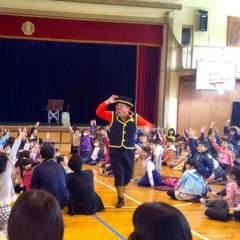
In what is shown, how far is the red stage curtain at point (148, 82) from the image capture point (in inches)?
633

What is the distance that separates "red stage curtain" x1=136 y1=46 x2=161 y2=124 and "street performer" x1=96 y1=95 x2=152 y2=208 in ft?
31.0

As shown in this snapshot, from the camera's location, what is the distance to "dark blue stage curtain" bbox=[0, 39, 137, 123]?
56.6 ft

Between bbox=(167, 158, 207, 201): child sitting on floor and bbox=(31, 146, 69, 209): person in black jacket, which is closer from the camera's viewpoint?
bbox=(31, 146, 69, 209): person in black jacket

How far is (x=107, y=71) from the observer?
1778 centimetres

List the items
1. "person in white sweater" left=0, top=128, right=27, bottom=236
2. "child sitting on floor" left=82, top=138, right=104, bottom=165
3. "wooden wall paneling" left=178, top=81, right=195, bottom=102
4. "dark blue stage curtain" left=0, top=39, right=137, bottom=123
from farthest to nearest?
"dark blue stage curtain" left=0, top=39, right=137, bottom=123 < "wooden wall paneling" left=178, top=81, right=195, bottom=102 < "child sitting on floor" left=82, top=138, right=104, bottom=165 < "person in white sweater" left=0, top=128, right=27, bottom=236

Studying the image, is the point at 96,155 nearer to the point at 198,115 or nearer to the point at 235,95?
the point at 198,115

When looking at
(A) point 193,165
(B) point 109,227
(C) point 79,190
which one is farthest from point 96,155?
(B) point 109,227

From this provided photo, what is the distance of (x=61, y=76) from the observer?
59.8 ft

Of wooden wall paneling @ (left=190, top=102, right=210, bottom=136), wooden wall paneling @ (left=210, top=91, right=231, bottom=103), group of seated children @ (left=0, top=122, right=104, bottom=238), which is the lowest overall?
group of seated children @ (left=0, top=122, right=104, bottom=238)

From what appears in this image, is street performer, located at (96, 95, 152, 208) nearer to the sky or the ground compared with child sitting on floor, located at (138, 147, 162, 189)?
nearer to the sky

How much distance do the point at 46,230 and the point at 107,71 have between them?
16.5 m

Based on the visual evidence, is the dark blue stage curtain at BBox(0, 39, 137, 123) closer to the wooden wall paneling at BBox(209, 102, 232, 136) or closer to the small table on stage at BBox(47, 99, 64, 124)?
the small table on stage at BBox(47, 99, 64, 124)

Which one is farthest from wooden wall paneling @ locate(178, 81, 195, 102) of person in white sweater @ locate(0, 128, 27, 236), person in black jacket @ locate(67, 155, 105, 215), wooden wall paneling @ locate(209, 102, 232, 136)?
person in white sweater @ locate(0, 128, 27, 236)

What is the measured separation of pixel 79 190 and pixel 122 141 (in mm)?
959
